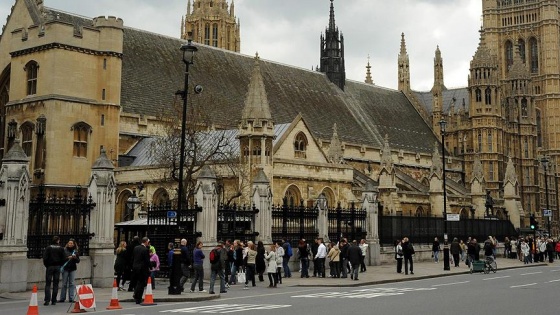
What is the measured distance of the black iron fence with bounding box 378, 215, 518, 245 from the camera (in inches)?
1340

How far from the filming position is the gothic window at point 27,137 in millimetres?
38969

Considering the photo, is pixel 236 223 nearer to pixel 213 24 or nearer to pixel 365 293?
pixel 365 293

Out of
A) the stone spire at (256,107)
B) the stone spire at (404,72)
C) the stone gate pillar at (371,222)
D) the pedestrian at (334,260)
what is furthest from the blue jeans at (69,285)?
the stone spire at (404,72)

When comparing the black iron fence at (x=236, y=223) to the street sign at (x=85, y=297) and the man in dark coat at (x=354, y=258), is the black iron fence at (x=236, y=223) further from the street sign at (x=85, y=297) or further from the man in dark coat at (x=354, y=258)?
the street sign at (x=85, y=297)

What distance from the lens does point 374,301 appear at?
56.2 ft

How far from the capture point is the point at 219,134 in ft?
141

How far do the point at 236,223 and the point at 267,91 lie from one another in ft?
93.5

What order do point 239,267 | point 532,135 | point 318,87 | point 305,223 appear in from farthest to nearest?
point 532,135, point 318,87, point 305,223, point 239,267

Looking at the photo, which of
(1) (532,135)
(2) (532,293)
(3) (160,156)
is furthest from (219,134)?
(1) (532,135)

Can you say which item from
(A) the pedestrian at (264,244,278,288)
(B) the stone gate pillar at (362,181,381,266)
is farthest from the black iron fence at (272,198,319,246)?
(A) the pedestrian at (264,244,278,288)

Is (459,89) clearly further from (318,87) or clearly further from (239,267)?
(239,267)

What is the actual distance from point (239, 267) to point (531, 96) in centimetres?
6430

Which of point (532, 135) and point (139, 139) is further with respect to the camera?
point (532, 135)

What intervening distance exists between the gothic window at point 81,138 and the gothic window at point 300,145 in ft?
38.4
